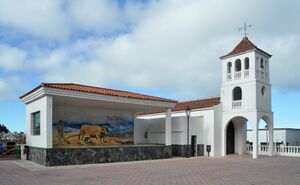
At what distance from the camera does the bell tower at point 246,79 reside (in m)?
23.6

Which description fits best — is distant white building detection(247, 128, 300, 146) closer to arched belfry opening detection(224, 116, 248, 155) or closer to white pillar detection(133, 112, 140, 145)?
arched belfry opening detection(224, 116, 248, 155)

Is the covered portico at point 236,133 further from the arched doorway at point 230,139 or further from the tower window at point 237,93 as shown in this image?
the tower window at point 237,93

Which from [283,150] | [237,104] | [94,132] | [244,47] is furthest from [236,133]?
[94,132]

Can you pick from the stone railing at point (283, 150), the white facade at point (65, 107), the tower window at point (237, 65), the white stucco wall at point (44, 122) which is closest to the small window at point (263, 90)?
the tower window at point (237, 65)

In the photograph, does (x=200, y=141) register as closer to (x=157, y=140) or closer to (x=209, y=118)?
(x=209, y=118)

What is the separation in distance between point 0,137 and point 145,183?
23.6 metres

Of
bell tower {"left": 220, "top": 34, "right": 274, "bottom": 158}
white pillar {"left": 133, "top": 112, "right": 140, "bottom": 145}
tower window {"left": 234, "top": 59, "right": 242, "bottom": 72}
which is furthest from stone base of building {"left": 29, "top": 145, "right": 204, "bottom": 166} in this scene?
tower window {"left": 234, "top": 59, "right": 242, "bottom": 72}

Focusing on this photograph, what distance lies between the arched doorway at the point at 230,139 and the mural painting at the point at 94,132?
26.5 ft

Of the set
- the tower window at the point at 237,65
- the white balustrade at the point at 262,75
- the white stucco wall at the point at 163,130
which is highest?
the tower window at the point at 237,65

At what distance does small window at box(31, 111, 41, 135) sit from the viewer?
18.6 m

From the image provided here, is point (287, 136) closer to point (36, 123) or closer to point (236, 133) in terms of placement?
point (236, 133)

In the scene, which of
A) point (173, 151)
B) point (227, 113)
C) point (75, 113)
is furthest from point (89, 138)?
point (227, 113)

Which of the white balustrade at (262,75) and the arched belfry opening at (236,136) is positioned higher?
the white balustrade at (262,75)

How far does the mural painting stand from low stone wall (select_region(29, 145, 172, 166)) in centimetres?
270
